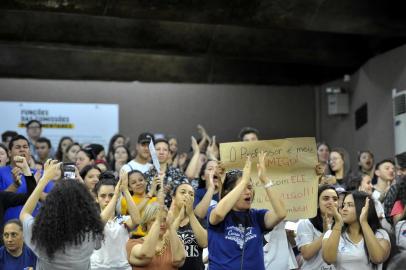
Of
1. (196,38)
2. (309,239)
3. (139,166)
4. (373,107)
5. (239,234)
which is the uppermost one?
(196,38)

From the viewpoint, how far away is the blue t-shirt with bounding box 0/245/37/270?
5.22 m

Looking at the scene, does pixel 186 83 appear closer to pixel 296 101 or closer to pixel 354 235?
pixel 296 101

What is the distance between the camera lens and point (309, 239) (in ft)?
18.7

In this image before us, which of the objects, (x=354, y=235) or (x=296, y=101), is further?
(x=296, y=101)

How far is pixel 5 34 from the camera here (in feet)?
35.0

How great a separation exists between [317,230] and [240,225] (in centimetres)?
124

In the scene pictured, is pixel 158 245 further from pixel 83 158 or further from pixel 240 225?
pixel 83 158

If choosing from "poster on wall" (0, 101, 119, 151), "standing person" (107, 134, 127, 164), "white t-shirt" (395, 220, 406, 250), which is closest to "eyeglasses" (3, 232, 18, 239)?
"white t-shirt" (395, 220, 406, 250)

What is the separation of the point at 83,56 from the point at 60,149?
2.72 meters

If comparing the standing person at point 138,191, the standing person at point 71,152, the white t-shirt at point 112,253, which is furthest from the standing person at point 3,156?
the white t-shirt at point 112,253

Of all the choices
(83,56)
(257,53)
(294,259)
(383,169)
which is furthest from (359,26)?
(294,259)

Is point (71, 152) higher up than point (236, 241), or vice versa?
point (71, 152)

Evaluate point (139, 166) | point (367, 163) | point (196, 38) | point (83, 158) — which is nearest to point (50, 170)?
point (139, 166)

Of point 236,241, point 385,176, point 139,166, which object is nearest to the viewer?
point 236,241
